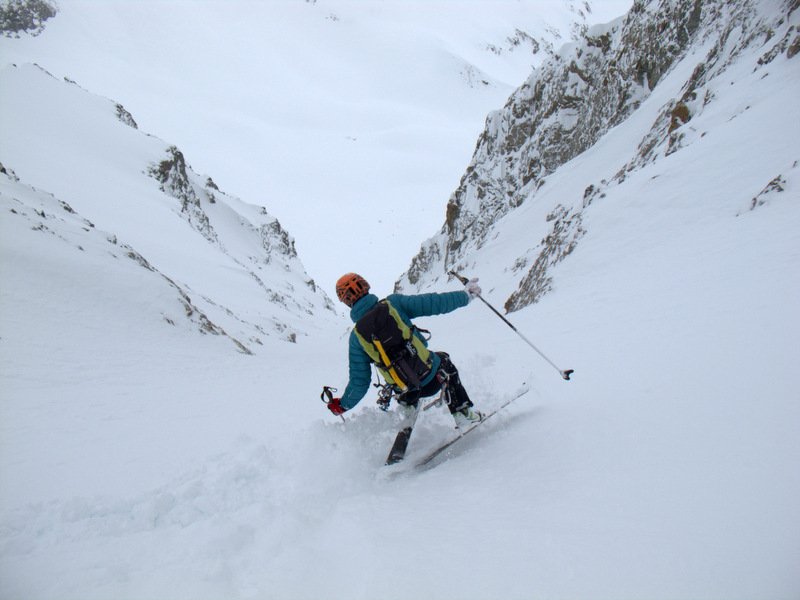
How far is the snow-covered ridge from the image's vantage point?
51.6ft

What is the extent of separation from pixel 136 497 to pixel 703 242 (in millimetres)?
10378

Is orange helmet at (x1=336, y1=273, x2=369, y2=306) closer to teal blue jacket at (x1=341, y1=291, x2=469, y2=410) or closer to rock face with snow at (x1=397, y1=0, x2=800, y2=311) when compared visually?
teal blue jacket at (x1=341, y1=291, x2=469, y2=410)

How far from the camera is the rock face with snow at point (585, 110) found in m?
16.5

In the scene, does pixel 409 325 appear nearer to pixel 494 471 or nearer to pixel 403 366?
pixel 403 366

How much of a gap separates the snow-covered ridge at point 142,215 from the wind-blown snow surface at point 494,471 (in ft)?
25.2

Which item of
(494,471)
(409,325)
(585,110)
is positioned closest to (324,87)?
(585,110)

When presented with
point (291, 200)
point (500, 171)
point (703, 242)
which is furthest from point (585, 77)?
point (291, 200)

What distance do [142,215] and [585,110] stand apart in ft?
120

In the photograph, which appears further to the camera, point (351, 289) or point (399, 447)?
point (399, 447)

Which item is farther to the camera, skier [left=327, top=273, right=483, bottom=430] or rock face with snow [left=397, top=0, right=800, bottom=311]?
rock face with snow [left=397, top=0, right=800, bottom=311]

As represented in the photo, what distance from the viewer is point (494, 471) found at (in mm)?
3668

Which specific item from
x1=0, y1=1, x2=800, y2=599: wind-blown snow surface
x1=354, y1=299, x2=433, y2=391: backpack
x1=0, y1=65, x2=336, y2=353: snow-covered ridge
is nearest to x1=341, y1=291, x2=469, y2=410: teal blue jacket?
x1=354, y1=299, x2=433, y2=391: backpack

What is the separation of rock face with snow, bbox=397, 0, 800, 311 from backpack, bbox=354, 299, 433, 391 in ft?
32.1

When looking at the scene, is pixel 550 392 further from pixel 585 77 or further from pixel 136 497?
pixel 585 77
